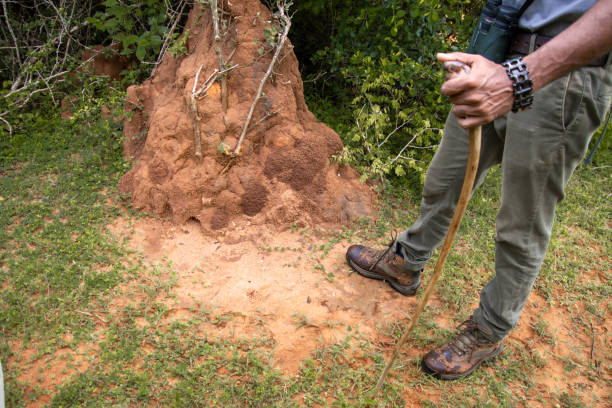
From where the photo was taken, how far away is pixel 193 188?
10.5 feet

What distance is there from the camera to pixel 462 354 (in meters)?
2.46

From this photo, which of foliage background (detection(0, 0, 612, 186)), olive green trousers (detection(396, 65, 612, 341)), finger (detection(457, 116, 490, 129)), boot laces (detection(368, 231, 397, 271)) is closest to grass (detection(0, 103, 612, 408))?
boot laces (detection(368, 231, 397, 271))

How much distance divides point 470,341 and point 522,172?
1.08 meters

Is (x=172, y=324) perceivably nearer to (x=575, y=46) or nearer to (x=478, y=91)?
(x=478, y=91)

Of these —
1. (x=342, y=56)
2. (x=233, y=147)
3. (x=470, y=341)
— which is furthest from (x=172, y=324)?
(x=342, y=56)

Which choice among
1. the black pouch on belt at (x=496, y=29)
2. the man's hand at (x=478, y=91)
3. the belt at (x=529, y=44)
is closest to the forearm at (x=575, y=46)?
the man's hand at (x=478, y=91)

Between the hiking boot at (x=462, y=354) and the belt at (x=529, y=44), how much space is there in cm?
150

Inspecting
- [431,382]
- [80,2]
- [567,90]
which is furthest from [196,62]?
[431,382]

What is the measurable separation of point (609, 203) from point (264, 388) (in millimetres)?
3946

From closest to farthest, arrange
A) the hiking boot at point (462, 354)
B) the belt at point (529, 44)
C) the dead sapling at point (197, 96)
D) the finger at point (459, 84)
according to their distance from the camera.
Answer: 1. the finger at point (459, 84)
2. the belt at point (529, 44)
3. the hiking boot at point (462, 354)
4. the dead sapling at point (197, 96)

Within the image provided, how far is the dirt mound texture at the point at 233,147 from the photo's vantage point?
3.23m

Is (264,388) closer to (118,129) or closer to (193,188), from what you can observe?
(193,188)

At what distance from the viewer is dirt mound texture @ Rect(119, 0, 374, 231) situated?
3234mm

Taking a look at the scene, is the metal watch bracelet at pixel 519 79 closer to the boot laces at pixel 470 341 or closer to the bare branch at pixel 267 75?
the boot laces at pixel 470 341
